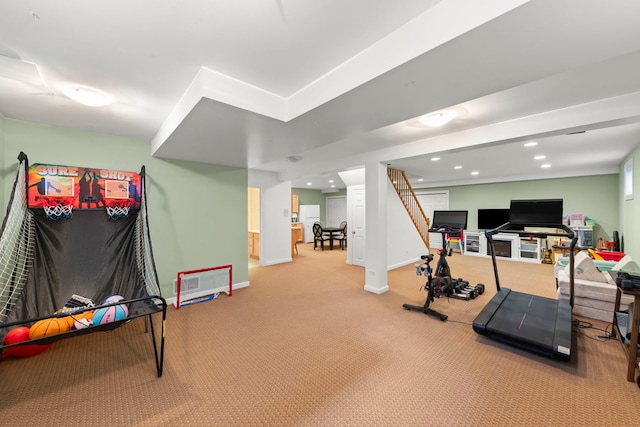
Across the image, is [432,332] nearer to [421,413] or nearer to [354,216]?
[421,413]

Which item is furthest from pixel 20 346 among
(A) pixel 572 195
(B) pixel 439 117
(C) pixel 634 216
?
(A) pixel 572 195

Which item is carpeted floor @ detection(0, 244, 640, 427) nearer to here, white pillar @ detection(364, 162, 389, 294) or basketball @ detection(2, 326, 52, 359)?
basketball @ detection(2, 326, 52, 359)

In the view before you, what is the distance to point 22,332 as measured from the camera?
1978 mm

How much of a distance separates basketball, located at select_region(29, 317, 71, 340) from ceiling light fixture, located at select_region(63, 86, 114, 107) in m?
1.87

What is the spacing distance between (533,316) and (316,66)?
3577mm

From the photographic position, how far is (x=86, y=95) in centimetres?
217

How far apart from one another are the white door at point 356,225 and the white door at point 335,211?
185 inches

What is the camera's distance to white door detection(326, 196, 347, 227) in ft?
37.5

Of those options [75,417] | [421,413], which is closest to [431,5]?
[421,413]

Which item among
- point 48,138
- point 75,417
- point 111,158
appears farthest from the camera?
point 111,158

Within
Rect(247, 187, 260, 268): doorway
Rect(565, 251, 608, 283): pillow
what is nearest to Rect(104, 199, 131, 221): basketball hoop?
Rect(247, 187, 260, 268): doorway

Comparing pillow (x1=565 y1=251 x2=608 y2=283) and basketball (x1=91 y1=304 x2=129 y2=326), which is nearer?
basketball (x1=91 y1=304 x2=129 y2=326)

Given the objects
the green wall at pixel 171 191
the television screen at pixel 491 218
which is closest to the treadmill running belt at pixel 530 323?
the green wall at pixel 171 191

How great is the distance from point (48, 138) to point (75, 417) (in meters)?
3.11
